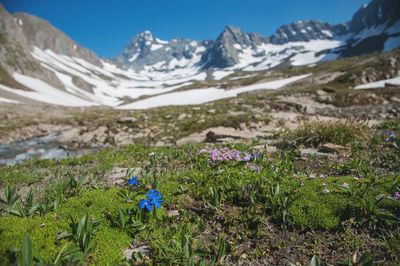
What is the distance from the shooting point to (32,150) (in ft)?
84.0

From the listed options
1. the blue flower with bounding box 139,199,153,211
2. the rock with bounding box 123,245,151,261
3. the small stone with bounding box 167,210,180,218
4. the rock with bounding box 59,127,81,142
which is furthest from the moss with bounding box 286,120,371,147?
the rock with bounding box 59,127,81,142

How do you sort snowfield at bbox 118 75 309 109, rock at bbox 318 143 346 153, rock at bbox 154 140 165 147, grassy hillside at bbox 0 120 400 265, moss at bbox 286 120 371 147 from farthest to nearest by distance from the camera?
snowfield at bbox 118 75 309 109 → rock at bbox 154 140 165 147 → moss at bbox 286 120 371 147 → rock at bbox 318 143 346 153 → grassy hillside at bbox 0 120 400 265

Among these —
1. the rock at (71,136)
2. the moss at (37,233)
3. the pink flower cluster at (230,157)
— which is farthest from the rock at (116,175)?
Answer: the rock at (71,136)

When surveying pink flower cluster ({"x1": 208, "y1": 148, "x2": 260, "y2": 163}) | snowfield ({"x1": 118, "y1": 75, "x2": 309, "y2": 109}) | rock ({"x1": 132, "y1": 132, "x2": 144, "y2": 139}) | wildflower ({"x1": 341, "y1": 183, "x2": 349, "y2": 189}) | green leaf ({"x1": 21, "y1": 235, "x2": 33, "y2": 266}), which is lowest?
snowfield ({"x1": 118, "y1": 75, "x2": 309, "y2": 109})

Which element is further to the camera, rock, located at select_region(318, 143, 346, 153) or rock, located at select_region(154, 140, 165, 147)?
rock, located at select_region(154, 140, 165, 147)

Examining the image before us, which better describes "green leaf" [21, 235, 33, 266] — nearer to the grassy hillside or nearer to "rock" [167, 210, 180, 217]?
the grassy hillside

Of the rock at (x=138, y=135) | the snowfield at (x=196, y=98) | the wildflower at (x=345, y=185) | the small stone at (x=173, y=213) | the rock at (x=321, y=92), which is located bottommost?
the snowfield at (x=196, y=98)

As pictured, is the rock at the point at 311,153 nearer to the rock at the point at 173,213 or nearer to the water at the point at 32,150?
the rock at the point at 173,213

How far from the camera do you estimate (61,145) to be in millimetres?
25672

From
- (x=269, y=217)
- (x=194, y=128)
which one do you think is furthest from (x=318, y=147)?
(x=194, y=128)

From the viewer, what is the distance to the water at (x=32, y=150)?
73.4 feet

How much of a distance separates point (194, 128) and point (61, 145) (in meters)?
11.0

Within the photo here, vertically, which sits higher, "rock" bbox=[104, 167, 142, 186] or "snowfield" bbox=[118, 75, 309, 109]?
"rock" bbox=[104, 167, 142, 186]

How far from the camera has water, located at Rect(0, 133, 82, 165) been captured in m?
22.4
